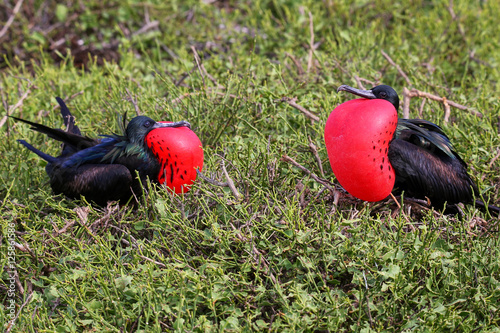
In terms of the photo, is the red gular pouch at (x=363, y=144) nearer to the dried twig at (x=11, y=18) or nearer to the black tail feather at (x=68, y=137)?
the black tail feather at (x=68, y=137)

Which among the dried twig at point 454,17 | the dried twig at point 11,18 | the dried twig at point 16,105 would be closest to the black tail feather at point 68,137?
the dried twig at point 16,105

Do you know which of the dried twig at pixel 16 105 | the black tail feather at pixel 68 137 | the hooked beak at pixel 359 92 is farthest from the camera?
the dried twig at pixel 16 105

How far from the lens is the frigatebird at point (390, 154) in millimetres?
1913

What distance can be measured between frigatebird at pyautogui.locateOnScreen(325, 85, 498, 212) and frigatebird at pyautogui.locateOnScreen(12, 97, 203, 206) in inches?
24.2

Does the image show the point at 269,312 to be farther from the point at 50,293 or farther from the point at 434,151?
the point at 434,151

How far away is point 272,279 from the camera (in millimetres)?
1800

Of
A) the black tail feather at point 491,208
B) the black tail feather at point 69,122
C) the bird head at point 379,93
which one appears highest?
the bird head at point 379,93

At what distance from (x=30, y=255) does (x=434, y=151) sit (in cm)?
161

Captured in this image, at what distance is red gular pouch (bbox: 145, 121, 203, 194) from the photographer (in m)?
2.18

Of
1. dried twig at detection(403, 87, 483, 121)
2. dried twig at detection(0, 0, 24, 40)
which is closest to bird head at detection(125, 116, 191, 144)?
dried twig at detection(403, 87, 483, 121)

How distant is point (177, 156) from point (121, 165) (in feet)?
0.85

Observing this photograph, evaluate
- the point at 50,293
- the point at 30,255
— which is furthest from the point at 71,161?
the point at 50,293

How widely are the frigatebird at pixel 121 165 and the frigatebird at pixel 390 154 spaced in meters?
0.62

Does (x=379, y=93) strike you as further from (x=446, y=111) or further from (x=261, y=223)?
(x=446, y=111)
